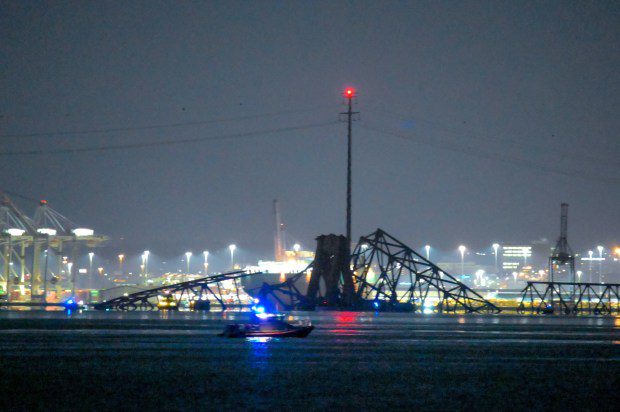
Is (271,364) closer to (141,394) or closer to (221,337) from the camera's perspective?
(141,394)

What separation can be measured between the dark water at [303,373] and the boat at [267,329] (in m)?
1.19

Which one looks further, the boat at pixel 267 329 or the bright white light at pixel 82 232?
the bright white light at pixel 82 232

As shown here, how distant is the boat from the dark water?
1190 mm

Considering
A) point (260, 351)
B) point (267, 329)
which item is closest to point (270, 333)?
point (267, 329)

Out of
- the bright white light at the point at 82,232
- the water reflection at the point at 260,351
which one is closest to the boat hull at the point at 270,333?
the water reflection at the point at 260,351

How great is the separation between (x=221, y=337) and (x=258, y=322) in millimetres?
2646

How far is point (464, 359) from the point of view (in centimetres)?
2747

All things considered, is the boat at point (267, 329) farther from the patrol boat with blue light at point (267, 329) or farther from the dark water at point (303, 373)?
the dark water at point (303, 373)

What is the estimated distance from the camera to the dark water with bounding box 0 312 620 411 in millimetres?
17625

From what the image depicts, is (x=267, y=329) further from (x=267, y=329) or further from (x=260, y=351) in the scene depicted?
(x=260, y=351)

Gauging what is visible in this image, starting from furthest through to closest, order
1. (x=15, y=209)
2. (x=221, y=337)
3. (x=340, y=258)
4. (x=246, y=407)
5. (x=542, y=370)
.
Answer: (x=15, y=209) < (x=340, y=258) < (x=221, y=337) < (x=542, y=370) < (x=246, y=407)

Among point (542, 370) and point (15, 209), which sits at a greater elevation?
point (15, 209)

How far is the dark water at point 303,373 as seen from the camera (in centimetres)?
1762

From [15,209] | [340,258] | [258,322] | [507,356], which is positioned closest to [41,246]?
[15,209]
